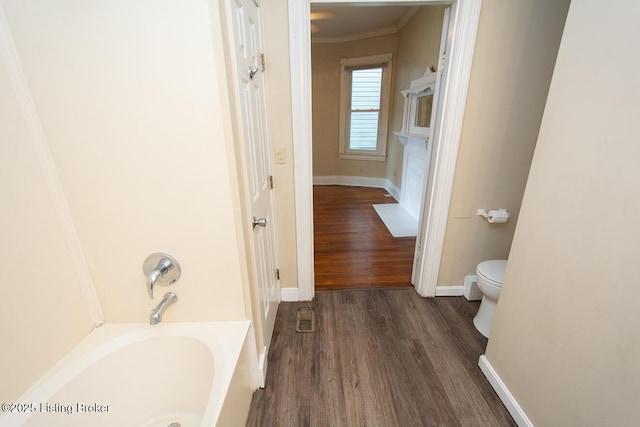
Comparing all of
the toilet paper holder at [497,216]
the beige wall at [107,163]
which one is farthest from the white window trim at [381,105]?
the beige wall at [107,163]

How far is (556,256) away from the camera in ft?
3.42

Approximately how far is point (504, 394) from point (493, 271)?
0.69 meters

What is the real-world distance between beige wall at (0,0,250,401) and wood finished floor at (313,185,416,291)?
1.42 metres

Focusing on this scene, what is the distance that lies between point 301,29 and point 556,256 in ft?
5.48

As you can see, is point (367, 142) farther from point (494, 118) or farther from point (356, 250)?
point (494, 118)

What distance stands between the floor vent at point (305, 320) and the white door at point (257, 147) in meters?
0.19

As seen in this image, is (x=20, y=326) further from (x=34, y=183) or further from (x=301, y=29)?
(x=301, y=29)

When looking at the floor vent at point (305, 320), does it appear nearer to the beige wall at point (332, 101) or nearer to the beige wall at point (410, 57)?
the beige wall at point (410, 57)

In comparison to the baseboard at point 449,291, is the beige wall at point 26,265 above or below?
above

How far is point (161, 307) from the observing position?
1.15 metres

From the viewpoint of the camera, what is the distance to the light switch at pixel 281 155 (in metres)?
1.73

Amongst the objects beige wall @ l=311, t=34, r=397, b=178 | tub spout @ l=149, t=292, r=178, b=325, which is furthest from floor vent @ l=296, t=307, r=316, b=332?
beige wall @ l=311, t=34, r=397, b=178

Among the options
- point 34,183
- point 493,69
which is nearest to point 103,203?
point 34,183

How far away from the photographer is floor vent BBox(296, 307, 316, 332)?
1832 millimetres
